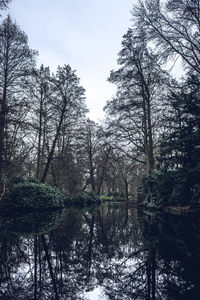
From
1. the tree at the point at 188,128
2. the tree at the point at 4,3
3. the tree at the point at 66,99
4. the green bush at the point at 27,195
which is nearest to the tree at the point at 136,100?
the tree at the point at 188,128

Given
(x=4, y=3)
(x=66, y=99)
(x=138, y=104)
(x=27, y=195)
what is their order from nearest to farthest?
(x=4, y=3) → (x=27, y=195) → (x=138, y=104) → (x=66, y=99)

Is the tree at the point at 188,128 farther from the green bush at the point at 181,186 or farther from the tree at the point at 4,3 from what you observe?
the tree at the point at 4,3

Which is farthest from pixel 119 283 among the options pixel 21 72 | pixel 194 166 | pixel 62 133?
pixel 62 133

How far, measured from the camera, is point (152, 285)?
2715mm

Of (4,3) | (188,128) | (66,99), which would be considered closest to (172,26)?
(188,128)

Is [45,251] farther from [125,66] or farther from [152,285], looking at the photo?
[125,66]

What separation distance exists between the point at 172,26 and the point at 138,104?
5.41m

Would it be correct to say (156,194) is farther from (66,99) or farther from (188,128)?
(66,99)

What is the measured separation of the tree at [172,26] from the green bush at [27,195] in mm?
9992

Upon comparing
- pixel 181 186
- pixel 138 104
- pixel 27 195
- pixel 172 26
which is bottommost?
pixel 27 195

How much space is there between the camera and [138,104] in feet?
48.9

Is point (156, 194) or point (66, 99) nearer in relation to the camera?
point (156, 194)

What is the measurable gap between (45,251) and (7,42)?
43.4 ft

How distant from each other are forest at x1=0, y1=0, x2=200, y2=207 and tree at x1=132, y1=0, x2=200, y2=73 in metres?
0.04
